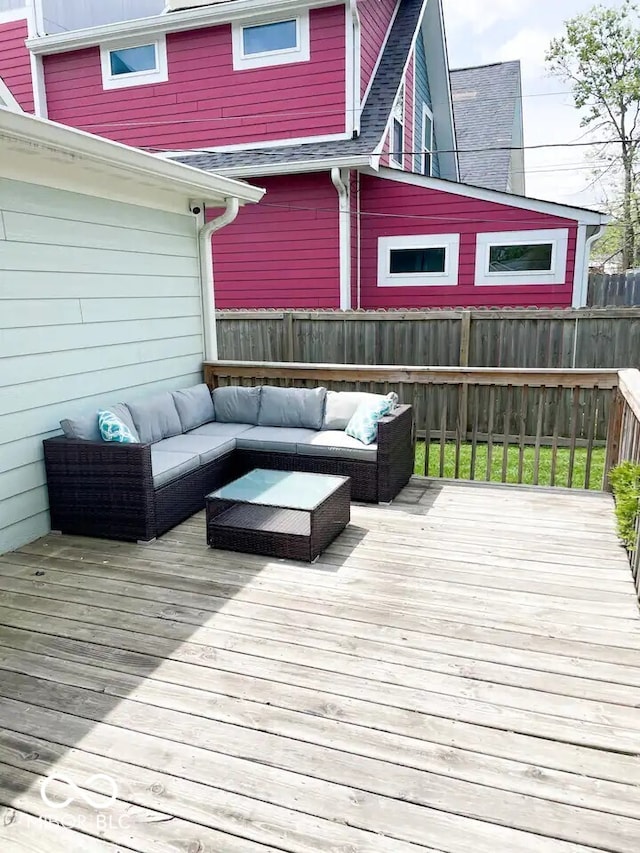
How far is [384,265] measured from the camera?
8719 mm

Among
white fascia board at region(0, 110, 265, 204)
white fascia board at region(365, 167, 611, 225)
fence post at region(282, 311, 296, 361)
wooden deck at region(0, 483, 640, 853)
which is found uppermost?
white fascia board at region(365, 167, 611, 225)

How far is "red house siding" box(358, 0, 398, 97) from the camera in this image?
26.8 ft

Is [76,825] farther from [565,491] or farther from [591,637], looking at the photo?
[565,491]

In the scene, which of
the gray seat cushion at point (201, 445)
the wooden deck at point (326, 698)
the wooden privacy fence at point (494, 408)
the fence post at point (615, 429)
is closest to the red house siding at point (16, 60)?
the wooden privacy fence at point (494, 408)

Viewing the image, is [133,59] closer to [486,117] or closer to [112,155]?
[112,155]

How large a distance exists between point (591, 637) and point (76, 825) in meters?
2.08

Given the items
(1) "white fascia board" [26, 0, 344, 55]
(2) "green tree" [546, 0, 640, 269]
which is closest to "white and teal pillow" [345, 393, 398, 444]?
(1) "white fascia board" [26, 0, 344, 55]

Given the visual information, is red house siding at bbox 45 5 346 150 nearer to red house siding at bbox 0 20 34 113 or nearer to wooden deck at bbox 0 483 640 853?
red house siding at bbox 0 20 34 113

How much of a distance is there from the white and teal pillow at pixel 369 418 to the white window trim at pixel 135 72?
22.1ft

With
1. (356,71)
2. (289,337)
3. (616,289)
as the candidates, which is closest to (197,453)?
(289,337)

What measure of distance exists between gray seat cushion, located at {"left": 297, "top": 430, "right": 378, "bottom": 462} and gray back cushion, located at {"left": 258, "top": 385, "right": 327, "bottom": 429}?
0.33 m

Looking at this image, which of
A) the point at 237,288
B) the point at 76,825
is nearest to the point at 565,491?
the point at 76,825

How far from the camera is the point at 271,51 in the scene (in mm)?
8172

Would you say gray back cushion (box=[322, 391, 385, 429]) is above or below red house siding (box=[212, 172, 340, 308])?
below
